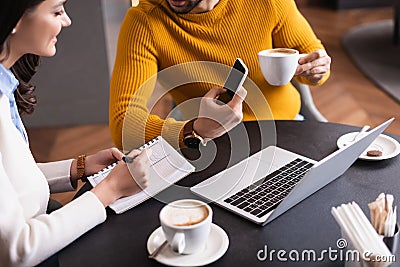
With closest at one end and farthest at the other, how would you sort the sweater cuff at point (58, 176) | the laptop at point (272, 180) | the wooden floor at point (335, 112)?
the laptop at point (272, 180) < the sweater cuff at point (58, 176) < the wooden floor at point (335, 112)

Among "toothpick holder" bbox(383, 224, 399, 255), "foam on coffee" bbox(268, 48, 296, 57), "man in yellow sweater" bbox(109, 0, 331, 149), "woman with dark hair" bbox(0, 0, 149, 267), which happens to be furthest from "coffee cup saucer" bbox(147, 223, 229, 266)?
"foam on coffee" bbox(268, 48, 296, 57)

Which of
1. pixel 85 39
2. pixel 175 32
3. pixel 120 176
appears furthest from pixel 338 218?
pixel 85 39

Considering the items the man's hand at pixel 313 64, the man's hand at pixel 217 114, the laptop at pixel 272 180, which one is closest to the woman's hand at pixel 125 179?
the laptop at pixel 272 180

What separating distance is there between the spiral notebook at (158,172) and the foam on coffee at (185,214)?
0.17 m

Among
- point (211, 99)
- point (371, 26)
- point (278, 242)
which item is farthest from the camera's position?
point (371, 26)

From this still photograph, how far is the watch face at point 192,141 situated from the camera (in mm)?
1391

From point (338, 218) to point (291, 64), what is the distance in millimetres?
549

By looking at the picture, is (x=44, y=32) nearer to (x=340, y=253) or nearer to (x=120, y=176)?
(x=120, y=176)

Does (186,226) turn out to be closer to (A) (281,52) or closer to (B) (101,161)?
(B) (101,161)

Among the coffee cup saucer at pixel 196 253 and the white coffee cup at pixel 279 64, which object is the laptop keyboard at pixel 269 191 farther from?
the white coffee cup at pixel 279 64

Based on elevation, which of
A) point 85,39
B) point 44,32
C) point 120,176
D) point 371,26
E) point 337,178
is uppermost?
point 44,32

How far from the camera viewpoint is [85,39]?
2.96m

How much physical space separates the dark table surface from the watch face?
2.1 inches

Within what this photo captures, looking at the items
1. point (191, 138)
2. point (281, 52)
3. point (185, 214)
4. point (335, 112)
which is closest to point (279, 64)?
point (281, 52)
